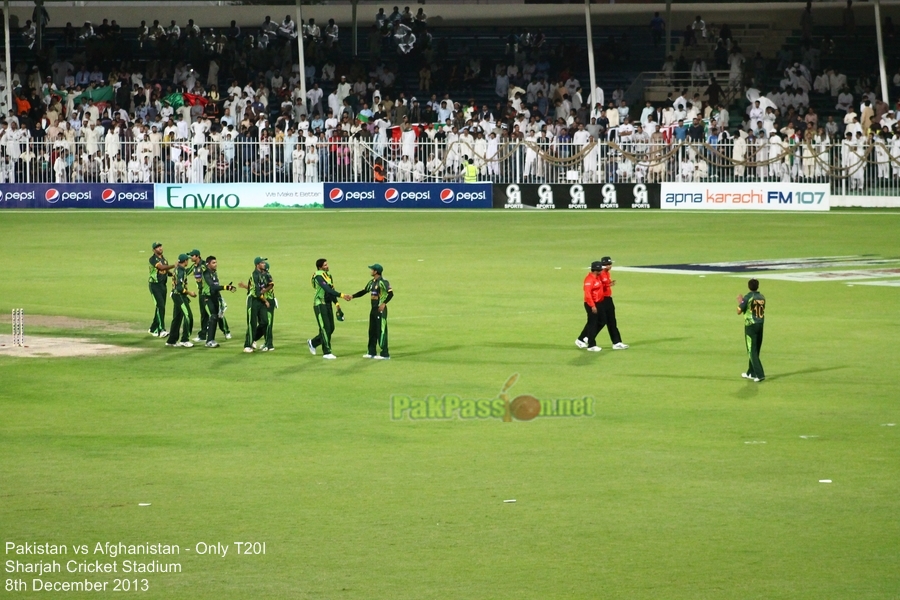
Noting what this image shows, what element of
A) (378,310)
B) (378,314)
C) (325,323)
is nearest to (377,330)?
(378,314)

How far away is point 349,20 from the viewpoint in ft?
191

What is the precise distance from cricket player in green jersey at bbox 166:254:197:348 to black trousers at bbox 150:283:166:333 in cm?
69

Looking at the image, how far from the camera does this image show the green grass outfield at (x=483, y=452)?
10.2 m

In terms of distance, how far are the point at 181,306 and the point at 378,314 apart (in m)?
3.14

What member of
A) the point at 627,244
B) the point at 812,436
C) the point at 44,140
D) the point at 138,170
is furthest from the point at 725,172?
the point at 812,436

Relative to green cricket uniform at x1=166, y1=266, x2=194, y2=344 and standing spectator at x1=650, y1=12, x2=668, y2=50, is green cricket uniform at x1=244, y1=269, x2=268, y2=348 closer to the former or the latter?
green cricket uniform at x1=166, y1=266, x2=194, y2=344

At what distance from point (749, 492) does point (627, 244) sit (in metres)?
24.0

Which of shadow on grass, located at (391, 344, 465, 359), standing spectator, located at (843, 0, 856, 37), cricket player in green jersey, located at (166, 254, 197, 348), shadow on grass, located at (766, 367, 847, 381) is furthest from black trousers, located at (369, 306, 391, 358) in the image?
standing spectator, located at (843, 0, 856, 37)

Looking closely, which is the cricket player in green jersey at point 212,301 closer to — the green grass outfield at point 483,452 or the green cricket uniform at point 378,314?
the green grass outfield at point 483,452

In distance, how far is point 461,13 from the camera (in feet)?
190

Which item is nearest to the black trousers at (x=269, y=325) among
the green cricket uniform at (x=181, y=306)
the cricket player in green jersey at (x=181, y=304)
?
the cricket player in green jersey at (x=181, y=304)

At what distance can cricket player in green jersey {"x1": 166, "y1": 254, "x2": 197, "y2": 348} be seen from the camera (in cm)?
2030

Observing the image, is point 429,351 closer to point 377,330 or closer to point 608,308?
point 377,330

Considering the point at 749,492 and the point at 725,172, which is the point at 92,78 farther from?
the point at 749,492
